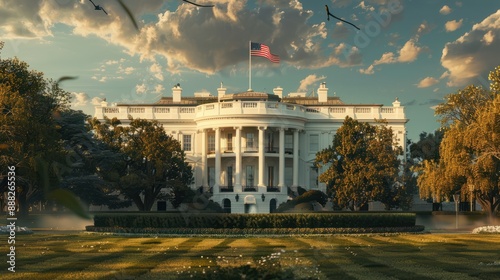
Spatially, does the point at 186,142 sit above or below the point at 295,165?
above

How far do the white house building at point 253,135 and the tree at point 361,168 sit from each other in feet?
20.8

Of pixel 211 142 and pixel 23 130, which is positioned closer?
pixel 23 130

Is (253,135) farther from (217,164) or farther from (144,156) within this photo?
(144,156)

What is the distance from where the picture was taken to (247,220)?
130ft

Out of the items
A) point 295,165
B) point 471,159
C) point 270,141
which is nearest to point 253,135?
point 270,141

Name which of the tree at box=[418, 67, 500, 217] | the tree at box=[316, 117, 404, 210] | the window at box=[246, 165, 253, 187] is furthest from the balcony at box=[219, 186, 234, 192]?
the tree at box=[418, 67, 500, 217]

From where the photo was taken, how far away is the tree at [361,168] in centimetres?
6381

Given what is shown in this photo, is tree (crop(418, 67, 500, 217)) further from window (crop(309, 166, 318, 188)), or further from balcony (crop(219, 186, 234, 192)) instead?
window (crop(309, 166, 318, 188))

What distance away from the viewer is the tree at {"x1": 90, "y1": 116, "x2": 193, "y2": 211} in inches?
2522

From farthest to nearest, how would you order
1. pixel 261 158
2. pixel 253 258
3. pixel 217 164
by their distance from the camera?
pixel 217 164, pixel 261 158, pixel 253 258

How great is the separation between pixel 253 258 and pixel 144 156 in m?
43.9

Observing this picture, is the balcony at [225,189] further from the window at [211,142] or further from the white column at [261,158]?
the window at [211,142]

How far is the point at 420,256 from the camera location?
24062 mm

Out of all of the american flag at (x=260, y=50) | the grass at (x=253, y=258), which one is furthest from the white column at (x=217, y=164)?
the grass at (x=253, y=258)
